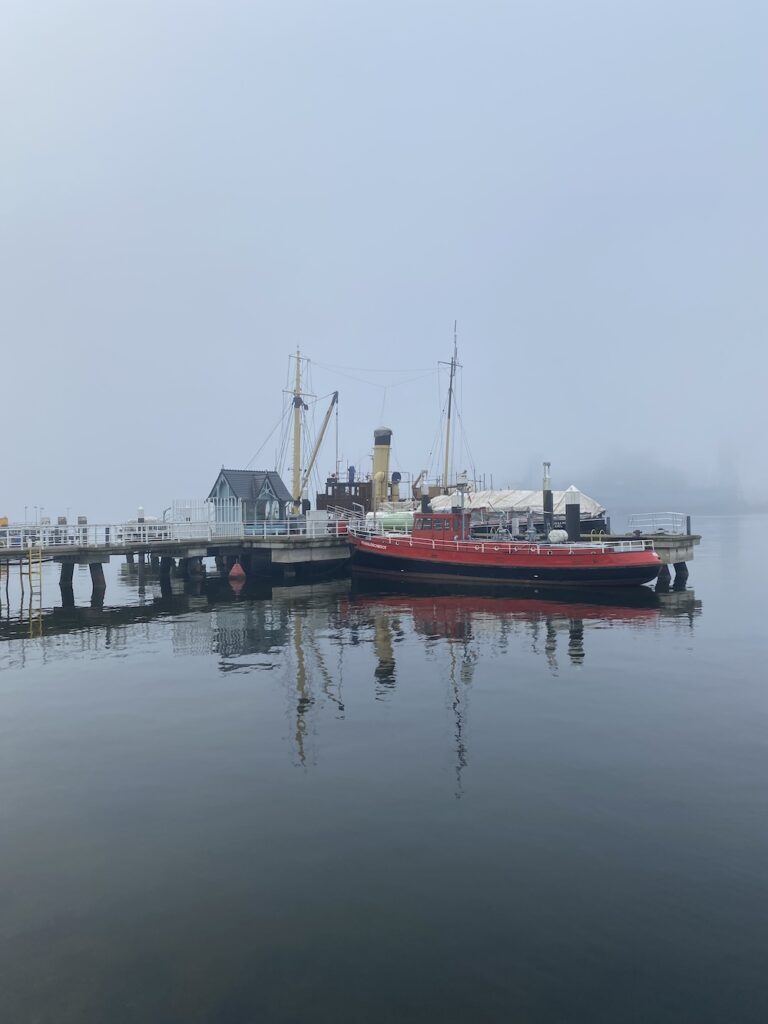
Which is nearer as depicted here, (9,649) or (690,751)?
(690,751)

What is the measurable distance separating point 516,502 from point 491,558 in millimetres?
20338

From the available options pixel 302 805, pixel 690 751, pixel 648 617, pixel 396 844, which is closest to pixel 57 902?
pixel 302 805

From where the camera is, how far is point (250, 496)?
54.2m

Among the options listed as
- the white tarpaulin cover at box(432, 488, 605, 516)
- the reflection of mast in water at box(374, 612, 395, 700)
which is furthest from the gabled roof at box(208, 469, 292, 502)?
the reflection of mast in water at box(374, 612, 395, 700)

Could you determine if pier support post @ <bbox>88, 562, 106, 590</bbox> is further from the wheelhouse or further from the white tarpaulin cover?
the white tarpaulin cover

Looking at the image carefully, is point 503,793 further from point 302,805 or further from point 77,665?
point 77,665

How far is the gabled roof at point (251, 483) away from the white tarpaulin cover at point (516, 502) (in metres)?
14.3

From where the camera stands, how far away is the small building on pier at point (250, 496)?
5366 centimetres

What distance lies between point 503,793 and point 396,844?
2.70m

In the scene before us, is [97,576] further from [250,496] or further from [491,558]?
[491,558]

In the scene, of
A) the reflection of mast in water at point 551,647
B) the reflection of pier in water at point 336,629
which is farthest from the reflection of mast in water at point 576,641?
the reflection of mast in water at point 551,647

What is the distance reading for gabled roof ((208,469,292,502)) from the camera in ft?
178

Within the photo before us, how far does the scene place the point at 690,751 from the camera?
13.6m

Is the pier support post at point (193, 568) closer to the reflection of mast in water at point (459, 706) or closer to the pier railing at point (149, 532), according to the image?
the pier railing at point (149, 532)
